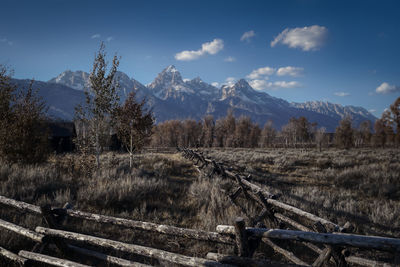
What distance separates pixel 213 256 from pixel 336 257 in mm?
1948

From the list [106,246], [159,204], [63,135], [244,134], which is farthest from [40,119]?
[244,134]

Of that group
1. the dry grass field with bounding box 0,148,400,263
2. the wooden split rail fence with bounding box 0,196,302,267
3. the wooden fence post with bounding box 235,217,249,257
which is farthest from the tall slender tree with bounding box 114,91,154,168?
the wooden fence post with bounding box 235,217,249,257

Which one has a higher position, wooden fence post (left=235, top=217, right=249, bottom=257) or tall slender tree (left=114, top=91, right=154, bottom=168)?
tall slender tree (left=114, top=91, right=154, bottom=168)

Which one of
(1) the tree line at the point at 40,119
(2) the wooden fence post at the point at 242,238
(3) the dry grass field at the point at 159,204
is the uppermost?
(1) the tree line at the point at 40,119

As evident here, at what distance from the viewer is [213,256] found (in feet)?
8.78

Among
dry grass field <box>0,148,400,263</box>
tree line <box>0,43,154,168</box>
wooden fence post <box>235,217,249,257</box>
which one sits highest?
tree line <box>0,43,154,168</box>

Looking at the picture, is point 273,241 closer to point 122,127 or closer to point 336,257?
point 336,257

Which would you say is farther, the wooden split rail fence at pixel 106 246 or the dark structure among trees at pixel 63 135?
the dark structure among trees at pixel 63 135

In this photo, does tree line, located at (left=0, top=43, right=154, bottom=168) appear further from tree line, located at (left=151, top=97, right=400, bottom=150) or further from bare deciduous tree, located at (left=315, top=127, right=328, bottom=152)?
bare deciduous tree, located at (left=315, top=127, right=328, bottom=152)

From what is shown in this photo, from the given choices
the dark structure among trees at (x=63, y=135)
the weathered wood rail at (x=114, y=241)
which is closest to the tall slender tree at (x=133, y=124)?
the weathered wood rail at (x=114, y=241)

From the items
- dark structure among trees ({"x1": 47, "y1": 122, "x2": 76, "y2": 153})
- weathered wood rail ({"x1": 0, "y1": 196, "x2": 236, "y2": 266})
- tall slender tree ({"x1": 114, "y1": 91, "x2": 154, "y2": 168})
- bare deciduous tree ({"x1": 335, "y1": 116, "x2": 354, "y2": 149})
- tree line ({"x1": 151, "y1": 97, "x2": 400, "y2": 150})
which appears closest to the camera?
weathered wood rail ({"x1": 0, "y1": 196, "x2": 236, "y2": 266})

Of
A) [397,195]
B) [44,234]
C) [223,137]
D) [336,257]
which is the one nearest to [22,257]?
[44,234]

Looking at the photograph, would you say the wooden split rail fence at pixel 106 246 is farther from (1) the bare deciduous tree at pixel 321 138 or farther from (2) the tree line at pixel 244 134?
(1) the bare deciduous tree at pixel 321 138

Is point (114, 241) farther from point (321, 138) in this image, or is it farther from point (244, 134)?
point (321, 138)
